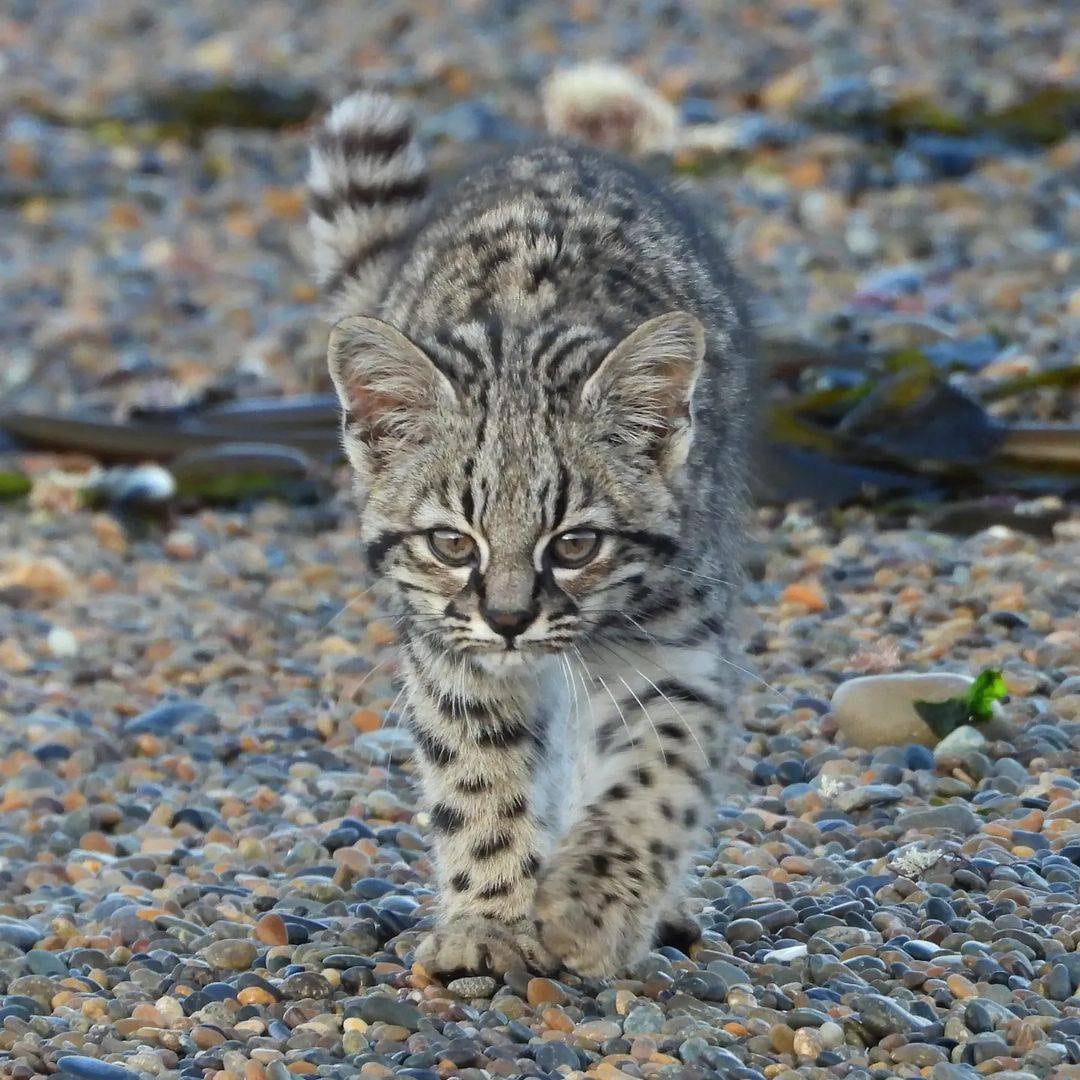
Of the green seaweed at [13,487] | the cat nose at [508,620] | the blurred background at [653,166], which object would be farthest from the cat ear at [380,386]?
the green seaweed at [13,487]

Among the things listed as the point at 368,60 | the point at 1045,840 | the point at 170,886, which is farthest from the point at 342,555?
the point at 368,60

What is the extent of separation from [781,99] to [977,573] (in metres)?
7.20

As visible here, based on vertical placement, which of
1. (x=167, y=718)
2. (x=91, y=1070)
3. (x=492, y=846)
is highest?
(x=167, y=718)

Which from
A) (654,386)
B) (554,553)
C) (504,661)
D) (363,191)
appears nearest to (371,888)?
(504,661)

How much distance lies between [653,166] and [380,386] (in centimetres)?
375

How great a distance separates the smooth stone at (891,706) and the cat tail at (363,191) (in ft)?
6.73

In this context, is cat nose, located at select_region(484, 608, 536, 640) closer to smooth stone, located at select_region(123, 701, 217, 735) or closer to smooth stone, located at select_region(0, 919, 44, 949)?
smooth stone, located at select_region(0, 919, 44, 949)

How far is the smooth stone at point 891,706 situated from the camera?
22.6 feet

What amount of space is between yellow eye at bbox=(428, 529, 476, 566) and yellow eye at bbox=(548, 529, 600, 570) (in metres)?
0.20

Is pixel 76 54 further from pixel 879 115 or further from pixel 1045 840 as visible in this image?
pixel 1045 840

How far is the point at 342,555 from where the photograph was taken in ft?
31.4

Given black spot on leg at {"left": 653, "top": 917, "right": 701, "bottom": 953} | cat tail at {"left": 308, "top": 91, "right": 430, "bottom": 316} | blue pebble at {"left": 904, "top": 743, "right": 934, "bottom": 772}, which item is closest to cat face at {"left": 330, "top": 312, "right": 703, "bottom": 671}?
black spot on leg at {"left": 653, "top": 917, "right": 701, "bottom": 953}

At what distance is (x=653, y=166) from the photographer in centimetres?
911

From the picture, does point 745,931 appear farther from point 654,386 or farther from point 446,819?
point 654,386
